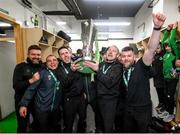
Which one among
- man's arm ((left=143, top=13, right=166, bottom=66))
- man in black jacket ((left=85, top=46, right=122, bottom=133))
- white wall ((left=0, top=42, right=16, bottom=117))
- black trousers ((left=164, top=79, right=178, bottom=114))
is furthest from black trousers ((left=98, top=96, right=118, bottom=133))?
white wall ((left=0, top=42, right=16, bottom=117))

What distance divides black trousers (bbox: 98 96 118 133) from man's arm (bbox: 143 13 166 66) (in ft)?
2.49

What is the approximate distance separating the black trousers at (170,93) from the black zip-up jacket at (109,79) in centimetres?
150

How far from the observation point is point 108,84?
99.7 inches

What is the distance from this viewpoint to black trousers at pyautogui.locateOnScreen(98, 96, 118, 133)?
2605mm

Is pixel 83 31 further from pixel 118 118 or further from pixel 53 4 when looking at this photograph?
pixel 53 4

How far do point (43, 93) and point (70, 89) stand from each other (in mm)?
368

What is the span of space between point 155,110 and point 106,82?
2.12 metres

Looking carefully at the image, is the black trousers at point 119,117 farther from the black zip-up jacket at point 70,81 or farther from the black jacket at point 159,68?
the black jacket at point 159,68

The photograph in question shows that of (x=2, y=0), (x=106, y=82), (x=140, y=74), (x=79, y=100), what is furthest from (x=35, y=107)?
(x=2, y=0)

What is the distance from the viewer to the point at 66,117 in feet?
9.27

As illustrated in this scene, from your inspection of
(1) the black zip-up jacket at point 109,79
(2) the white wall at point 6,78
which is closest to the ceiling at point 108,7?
(2) the white wall at point 6,78

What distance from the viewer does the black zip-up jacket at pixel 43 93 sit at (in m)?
2.62

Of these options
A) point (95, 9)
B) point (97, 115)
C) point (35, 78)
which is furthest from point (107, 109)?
point (95, 9)

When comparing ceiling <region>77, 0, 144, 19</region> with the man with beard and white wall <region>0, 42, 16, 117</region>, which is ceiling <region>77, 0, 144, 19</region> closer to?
white wall <region>0, 42, 16, 117</region>
